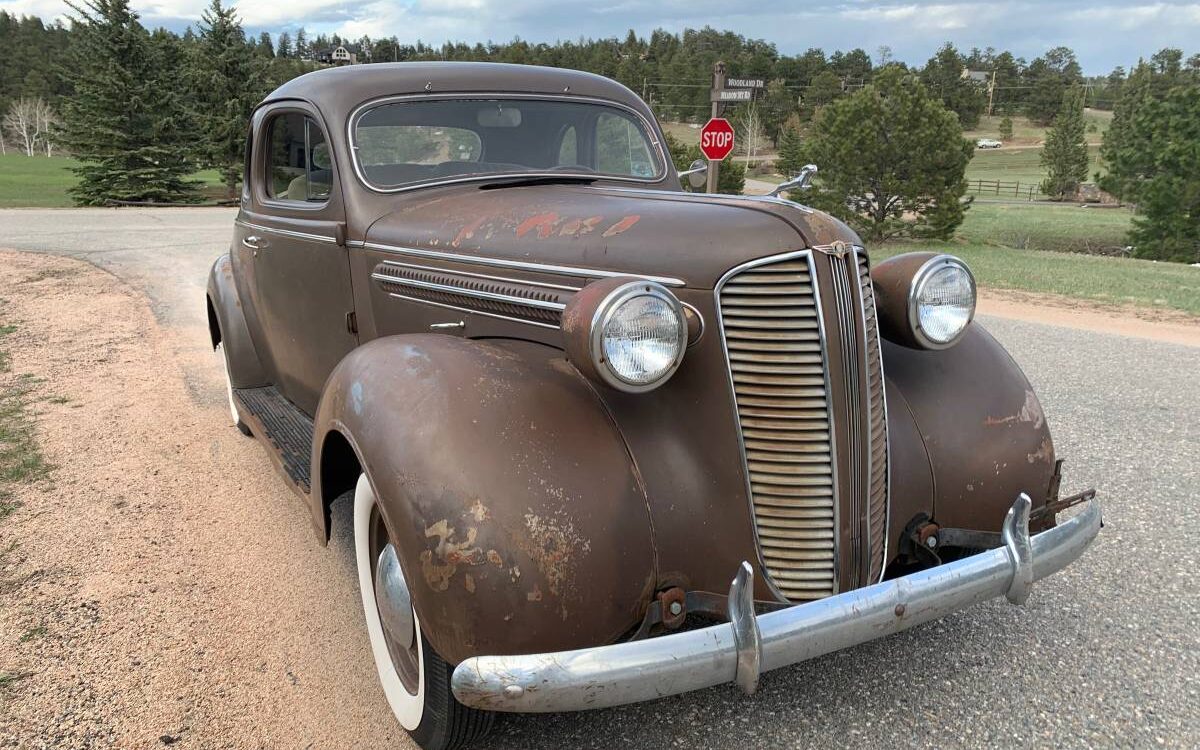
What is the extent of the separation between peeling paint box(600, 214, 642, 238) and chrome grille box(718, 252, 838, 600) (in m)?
0.40

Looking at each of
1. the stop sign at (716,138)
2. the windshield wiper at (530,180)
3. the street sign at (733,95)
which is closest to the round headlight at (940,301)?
the windshield wiper at (530,180)

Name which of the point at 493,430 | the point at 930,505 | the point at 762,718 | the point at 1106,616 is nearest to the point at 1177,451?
the point at 1106,616

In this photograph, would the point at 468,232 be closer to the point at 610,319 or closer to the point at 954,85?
the point at 610,319

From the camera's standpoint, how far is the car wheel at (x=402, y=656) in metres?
2.03

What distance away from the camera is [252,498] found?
12.7 feet

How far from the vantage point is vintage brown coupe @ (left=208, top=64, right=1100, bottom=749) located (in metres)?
1.77

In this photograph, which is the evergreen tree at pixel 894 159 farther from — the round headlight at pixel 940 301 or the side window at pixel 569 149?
the round headlight at pixel 940 301

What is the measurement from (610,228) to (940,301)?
98cm

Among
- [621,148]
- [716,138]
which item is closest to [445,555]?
[621,148]

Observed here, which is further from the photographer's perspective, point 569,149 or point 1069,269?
point 1069,269

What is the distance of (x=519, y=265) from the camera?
2.41 meters

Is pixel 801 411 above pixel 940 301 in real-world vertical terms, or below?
below

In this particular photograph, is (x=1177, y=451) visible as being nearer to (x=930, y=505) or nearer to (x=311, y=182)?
(x=930, y=505)

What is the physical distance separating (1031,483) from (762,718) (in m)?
1.07
